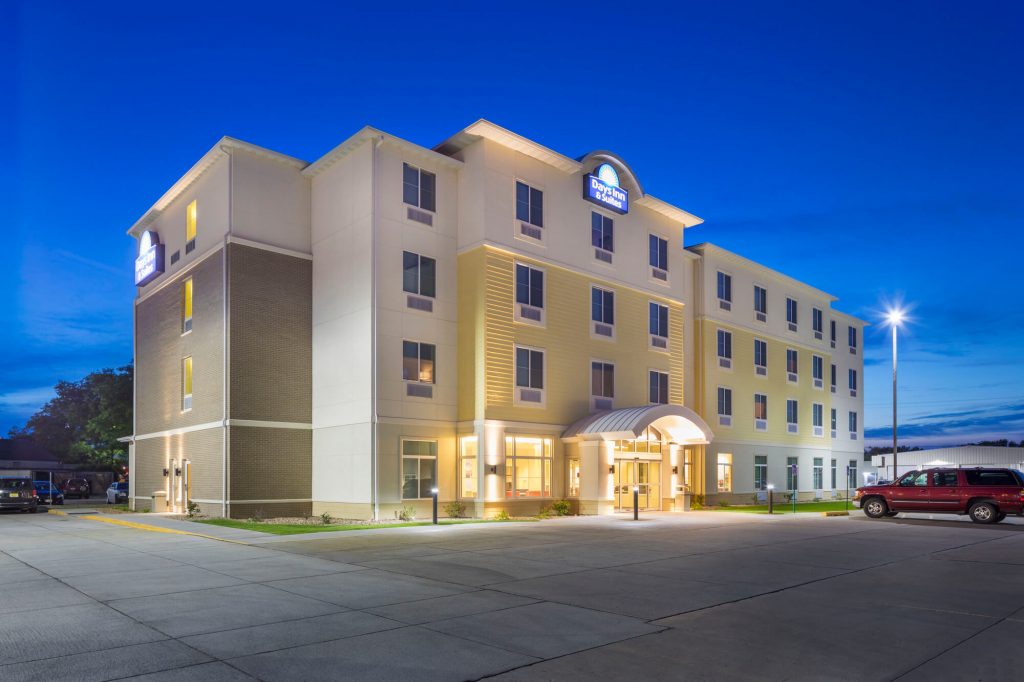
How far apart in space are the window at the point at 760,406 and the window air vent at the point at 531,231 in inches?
801

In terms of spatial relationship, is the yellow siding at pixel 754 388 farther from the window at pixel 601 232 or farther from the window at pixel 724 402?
the window at pixel 601 232

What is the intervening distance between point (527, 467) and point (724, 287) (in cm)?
1890

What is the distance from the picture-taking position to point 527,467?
97.9 ft

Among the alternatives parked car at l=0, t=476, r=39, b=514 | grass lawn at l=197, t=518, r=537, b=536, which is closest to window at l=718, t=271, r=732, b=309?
grass lawn at l=197, t=518, r=537, b=536

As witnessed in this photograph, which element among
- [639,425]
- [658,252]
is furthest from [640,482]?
[658,252]

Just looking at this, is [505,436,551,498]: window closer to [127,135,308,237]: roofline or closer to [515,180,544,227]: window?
[515,180,544,227]: window

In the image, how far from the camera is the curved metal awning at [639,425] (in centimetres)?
2923

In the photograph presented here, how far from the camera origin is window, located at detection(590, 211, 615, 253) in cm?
3325

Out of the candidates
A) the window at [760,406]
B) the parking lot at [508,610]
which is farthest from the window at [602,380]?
the window at [760,406]

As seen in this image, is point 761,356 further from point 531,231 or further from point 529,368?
point 531,231

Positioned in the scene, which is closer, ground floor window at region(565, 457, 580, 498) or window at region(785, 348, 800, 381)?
ground floor window at region(565, 457, 580, 498)

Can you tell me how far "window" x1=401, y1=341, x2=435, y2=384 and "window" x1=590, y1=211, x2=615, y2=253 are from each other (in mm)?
8991

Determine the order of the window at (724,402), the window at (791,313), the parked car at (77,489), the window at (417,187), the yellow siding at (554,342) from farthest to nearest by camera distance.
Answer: the parked car at (77,489) → the window at (791,313) → the window at (724,402) → the yellow siding at (554,342) → the window at (417,187)

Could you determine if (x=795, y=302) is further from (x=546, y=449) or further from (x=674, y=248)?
(x=546, y=449)
